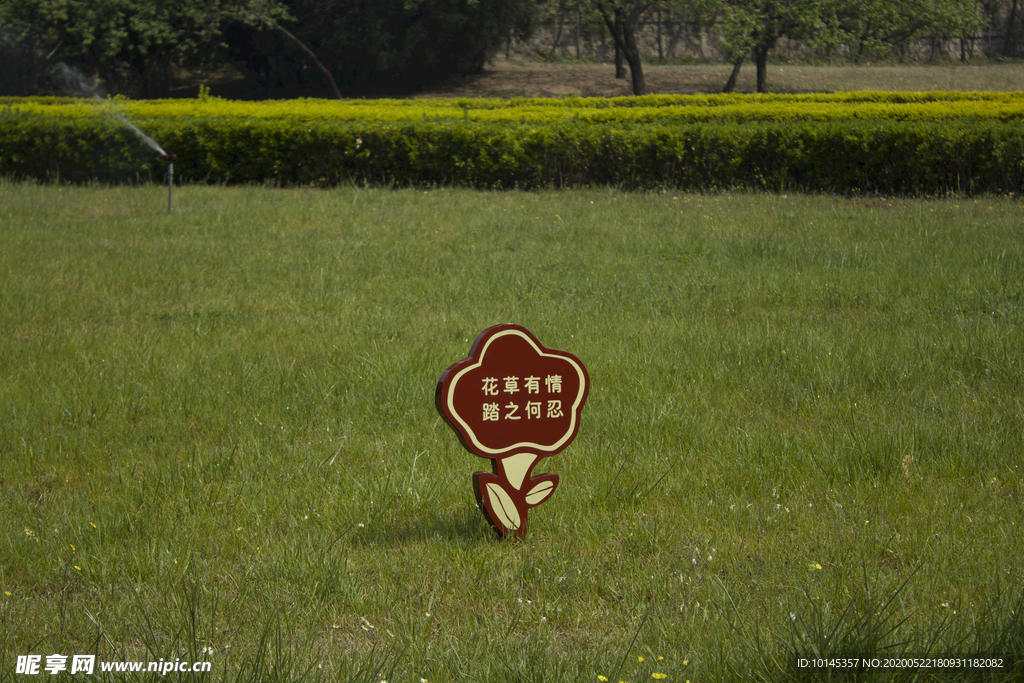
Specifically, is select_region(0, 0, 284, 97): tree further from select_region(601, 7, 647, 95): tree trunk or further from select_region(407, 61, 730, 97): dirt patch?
select_region(601, 7, 647, 95): tree trunk

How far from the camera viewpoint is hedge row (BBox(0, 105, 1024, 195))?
13086 mm

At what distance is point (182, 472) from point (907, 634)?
3207 millimetres

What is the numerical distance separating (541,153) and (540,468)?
11.3 meters

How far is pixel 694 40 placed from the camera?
69.9m

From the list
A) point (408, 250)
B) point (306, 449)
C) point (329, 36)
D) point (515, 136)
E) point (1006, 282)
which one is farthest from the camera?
point (329, 36)

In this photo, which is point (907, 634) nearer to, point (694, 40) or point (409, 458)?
point (409, 458)

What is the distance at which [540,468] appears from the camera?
4.06 meters

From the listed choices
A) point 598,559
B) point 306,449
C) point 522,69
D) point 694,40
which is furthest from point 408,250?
point 694,40

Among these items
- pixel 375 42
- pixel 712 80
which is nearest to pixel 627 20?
pixel 712 80

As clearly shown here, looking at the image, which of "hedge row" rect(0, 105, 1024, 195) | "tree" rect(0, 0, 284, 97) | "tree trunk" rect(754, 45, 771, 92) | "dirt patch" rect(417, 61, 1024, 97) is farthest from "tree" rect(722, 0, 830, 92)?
"hedge row" rect(0, 105, 1024, 195)

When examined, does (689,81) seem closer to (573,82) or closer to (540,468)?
(573,82)

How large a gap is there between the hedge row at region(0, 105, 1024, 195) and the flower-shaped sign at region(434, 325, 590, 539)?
11742mm

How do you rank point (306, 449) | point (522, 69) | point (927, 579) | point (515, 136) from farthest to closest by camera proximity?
point (522, 69) < point (515, 136) < point (306, 449) < point (927, 579)

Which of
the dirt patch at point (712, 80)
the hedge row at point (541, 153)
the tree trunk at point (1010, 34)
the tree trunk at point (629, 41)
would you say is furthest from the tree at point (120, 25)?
the tree trunk at point (1010, 34)
